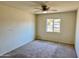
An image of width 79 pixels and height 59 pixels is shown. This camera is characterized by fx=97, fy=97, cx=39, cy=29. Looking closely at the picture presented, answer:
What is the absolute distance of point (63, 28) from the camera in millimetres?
6887

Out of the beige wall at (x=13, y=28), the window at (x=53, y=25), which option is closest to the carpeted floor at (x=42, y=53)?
the beige wall at (x=13, y=28)

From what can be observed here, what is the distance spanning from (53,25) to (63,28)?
864 millimetres

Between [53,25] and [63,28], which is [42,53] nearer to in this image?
[63,28]

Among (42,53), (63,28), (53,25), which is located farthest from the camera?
(53,25)

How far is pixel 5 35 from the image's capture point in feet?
14.8

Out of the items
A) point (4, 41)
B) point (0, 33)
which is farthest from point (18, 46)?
point (0, 33)

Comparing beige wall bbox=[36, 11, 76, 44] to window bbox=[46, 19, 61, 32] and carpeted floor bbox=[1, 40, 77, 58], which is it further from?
carpeted floor bbox=[1, 40, 77, 58]

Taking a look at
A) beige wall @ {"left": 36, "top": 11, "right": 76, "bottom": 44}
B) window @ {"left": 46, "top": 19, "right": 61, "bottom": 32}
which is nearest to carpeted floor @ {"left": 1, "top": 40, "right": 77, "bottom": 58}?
beige wall @ {"left": 36, "top": 11, "right": 76, "bottom": 44}

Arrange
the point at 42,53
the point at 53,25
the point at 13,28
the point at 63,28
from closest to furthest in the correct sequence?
the point at 42,53, the point at 13,28, the point at 63,28, the point at 53,25

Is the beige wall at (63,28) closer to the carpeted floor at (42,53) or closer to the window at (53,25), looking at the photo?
the window at (53,25)

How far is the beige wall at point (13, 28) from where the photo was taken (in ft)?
14.3

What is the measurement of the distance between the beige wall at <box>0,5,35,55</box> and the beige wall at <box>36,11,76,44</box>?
1.30m

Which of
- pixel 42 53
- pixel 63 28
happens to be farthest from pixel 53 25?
pixel 42 53

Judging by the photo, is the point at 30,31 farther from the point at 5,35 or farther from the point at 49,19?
the point at 5,35
